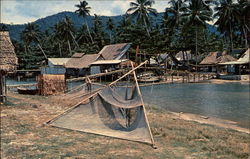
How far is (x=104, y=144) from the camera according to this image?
22.5ft

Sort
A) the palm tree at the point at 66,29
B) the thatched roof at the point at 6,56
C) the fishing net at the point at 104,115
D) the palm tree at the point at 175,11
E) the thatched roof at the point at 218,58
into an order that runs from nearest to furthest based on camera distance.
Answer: the fishing net at the point at 104,115 → the thatched roof at the point at 6,56 → the thatched roof at the point at 218,58 → the palm tree at the point at 175,11 → the palm tree at the point at 66,29

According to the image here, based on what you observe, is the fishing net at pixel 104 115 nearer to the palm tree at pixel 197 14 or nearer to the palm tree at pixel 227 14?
the palm tree at pixel 197 14

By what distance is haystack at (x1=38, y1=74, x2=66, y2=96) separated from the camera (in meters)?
19.0

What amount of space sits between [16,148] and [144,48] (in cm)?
3198

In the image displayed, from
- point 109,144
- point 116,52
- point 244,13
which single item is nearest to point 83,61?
point 116,52

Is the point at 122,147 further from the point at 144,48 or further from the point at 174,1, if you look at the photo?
the point at 174,1

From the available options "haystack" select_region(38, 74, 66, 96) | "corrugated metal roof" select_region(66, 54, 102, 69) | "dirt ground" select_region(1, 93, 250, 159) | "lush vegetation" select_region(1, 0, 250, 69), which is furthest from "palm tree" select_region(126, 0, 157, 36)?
"dirt ground" select_region(1, 93, 250, 159)

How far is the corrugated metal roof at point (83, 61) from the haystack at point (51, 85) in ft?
62.0

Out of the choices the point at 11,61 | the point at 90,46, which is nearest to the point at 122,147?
the point at 11,61

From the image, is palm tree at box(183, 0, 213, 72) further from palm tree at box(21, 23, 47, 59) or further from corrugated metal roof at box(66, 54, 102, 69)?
palm tree at box(21, 23, 47, 59)

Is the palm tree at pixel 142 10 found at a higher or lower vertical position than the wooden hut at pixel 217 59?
higher

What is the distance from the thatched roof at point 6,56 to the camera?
12133 millimetres

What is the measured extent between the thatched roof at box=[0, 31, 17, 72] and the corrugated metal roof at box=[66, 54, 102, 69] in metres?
25.2

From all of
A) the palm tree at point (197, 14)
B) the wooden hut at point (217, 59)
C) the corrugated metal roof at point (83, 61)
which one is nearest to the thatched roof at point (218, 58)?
the wooden hut at point (217, 59)
